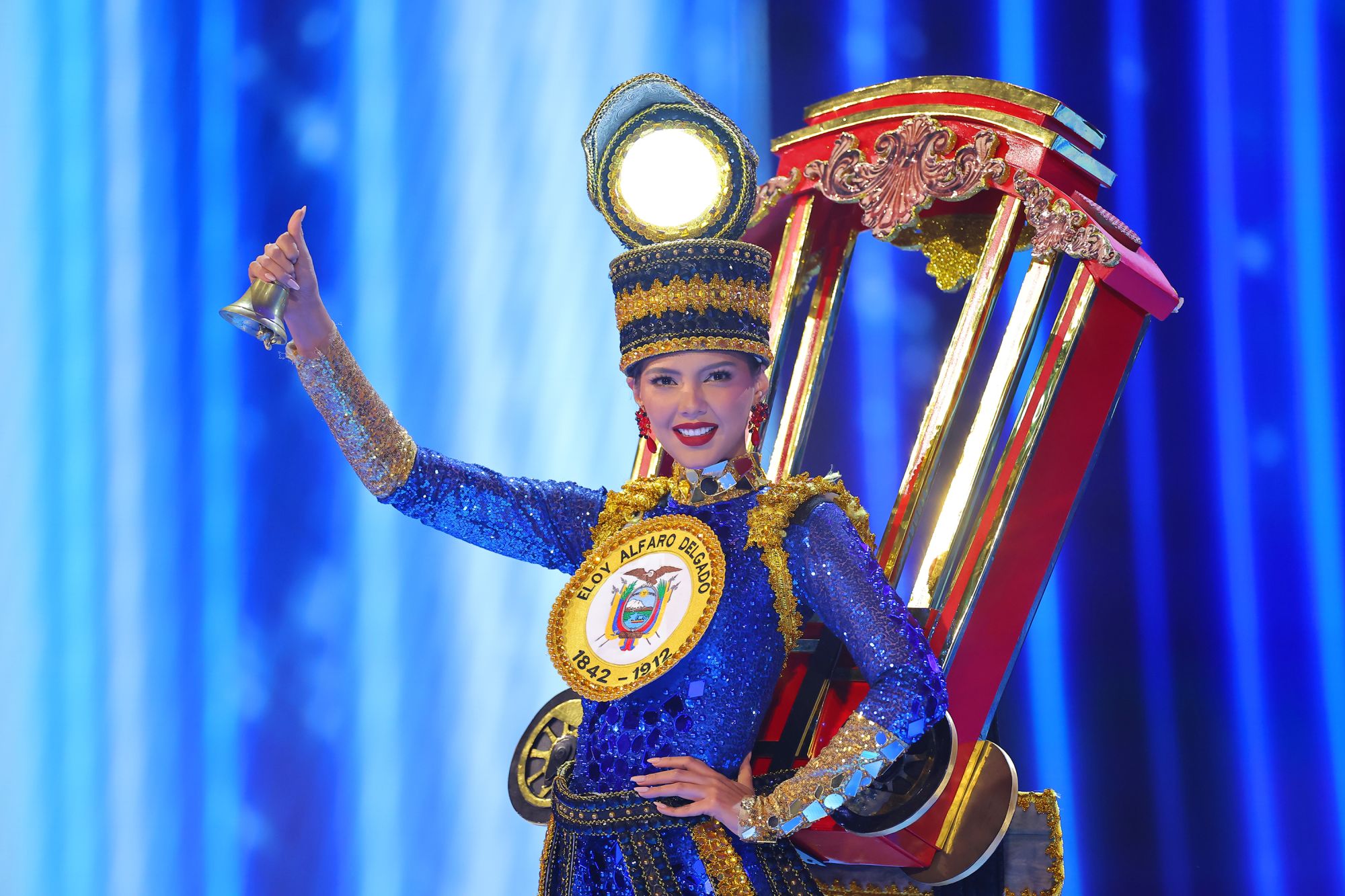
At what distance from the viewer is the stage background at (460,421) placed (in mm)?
2861

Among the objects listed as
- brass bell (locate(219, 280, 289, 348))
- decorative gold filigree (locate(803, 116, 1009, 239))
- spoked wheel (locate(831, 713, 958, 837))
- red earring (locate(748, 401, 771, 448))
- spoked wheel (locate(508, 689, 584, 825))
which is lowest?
spoked wheel (locate(831, 713, 958, 837))

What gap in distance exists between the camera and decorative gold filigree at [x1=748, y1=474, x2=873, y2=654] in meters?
1.82

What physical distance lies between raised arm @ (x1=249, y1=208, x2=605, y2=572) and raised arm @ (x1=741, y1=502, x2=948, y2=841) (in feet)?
1.38

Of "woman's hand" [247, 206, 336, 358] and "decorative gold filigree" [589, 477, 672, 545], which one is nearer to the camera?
"woman's hand" [247, 206, 336, 358]

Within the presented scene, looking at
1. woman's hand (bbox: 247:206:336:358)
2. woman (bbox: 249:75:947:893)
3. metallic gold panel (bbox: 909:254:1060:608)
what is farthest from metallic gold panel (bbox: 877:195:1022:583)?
woman's hand (bbox: 247:206:336:358)

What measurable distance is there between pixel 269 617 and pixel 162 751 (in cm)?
40

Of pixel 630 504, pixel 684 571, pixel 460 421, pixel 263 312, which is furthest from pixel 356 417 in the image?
pixel 460 421

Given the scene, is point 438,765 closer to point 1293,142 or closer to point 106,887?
point 106,887

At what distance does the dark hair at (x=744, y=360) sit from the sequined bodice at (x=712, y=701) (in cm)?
24

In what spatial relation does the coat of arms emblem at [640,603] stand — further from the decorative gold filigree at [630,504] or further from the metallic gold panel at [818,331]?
the metallic gold panel at [818,331]

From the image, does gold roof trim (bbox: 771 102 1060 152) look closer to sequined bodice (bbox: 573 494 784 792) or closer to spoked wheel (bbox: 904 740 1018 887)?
sequined bodice (bbox: 573 494 784 792)

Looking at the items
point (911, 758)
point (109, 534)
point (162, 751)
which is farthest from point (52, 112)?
point (911, 758)

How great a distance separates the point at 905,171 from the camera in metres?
2.22

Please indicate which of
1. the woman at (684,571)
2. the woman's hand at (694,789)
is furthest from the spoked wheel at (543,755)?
the woman's hand at (694,789)
